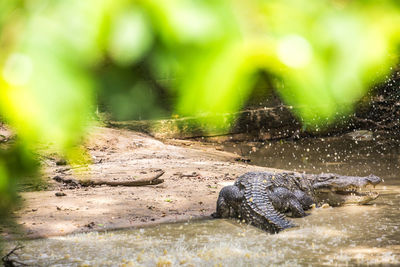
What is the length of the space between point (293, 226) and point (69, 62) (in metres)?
5.80

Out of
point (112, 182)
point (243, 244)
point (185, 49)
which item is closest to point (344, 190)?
point (243, 244)

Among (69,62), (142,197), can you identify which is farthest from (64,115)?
(142,197)

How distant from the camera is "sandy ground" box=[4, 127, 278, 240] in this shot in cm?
637

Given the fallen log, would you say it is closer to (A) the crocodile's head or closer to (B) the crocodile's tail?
(B) the crocodile's tail

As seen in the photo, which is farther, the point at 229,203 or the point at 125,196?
the point at 125,196

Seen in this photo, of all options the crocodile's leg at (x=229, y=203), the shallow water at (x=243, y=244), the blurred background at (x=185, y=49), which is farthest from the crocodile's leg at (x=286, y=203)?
the blurred background at (x=185, y=49)

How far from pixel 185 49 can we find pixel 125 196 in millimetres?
6920

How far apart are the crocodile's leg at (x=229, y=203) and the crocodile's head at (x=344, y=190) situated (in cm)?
163

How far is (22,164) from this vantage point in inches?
44.4

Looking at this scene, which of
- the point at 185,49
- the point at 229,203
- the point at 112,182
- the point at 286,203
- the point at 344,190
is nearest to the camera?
the point at 185,49

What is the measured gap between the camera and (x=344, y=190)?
7.70 metres

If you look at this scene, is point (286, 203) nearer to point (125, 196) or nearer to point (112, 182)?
point (125, 196)

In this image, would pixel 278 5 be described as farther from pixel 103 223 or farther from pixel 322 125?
pixel 322 125

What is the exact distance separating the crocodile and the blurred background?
5.44 meters
